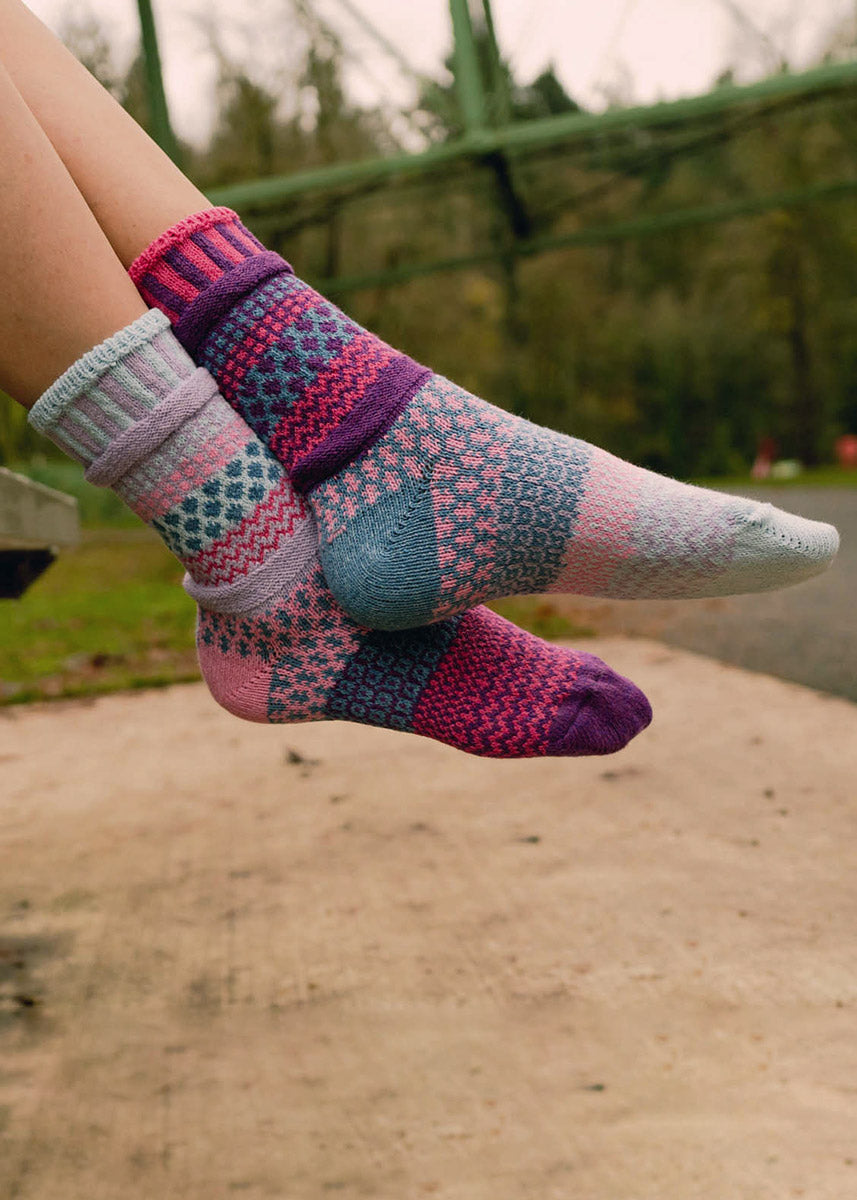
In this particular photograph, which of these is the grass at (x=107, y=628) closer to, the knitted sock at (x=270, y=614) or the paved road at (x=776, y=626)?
the paved road at (x=776, y=626)

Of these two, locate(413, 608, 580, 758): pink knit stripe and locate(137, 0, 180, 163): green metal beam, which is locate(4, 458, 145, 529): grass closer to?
locate(137, 0, 180, 163): green metal beam

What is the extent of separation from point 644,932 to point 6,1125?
541mm

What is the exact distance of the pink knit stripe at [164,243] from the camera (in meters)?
0.67

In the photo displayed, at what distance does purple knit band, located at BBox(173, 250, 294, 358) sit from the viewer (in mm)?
664

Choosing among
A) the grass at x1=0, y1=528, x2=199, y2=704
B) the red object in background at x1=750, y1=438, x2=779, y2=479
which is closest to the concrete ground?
the grass at x1=0, y1=528, x2=199, y2=704

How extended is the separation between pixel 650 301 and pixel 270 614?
16348mm

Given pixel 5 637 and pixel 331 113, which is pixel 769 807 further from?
pixel 331 113

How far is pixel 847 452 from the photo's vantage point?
13.8 m

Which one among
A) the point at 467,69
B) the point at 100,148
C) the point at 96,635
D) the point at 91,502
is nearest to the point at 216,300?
the point at 100,148

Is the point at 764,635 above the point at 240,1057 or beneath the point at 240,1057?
beneath

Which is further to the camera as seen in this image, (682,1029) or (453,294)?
(453,294)

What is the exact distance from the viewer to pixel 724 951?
0.95 meters

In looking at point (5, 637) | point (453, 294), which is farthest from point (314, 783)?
point (453, 294)

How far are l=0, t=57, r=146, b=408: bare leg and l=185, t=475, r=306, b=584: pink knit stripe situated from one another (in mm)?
132
